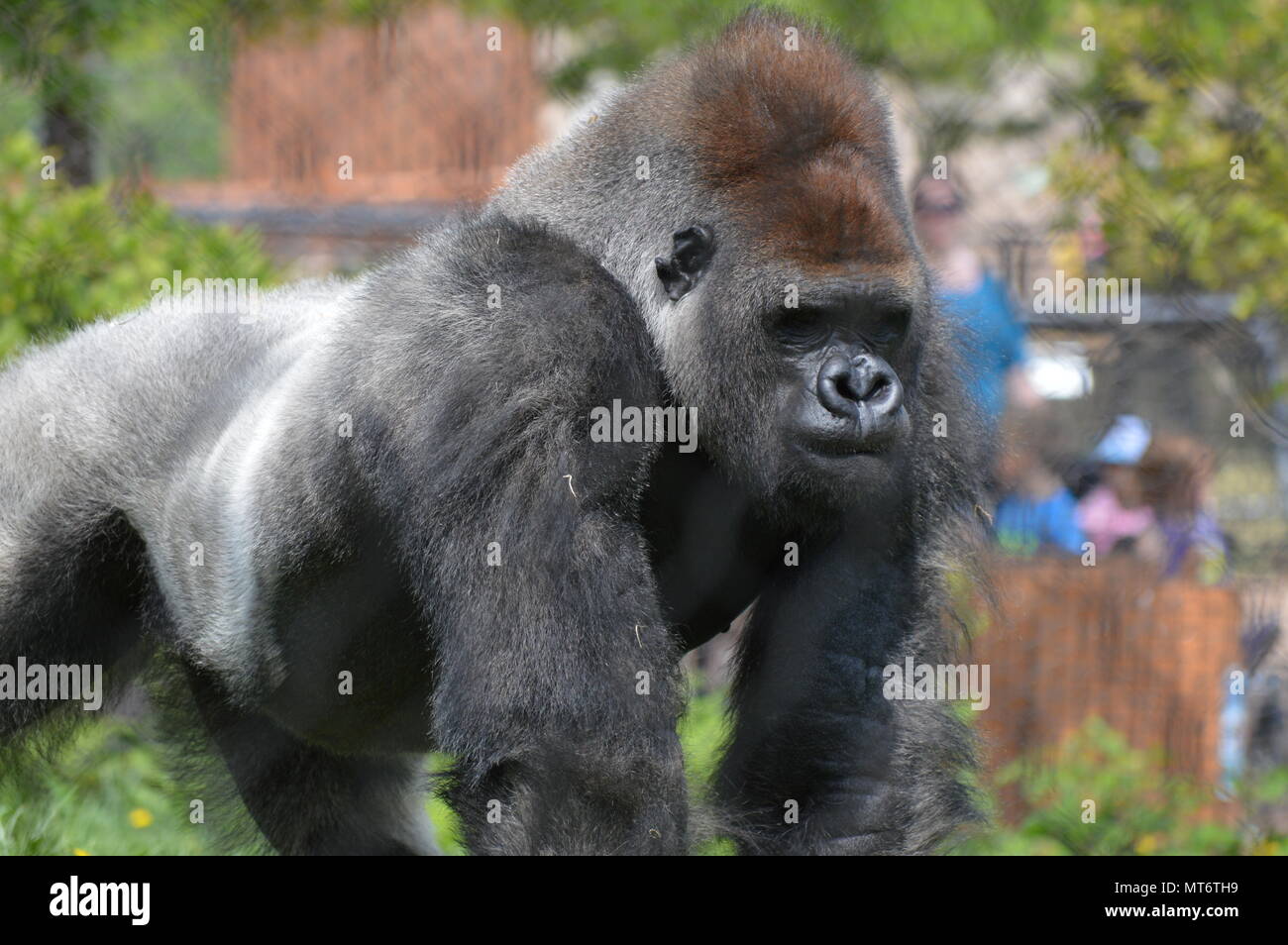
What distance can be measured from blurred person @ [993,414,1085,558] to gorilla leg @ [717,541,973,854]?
1928 mm

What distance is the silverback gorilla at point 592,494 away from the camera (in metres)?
2.11

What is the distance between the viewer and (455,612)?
7.06ft

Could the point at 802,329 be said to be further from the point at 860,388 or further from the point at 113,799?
the point at 113,799

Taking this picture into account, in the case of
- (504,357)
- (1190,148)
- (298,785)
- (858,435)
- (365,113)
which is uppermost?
(365,113)

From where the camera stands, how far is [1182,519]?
14.2 feet

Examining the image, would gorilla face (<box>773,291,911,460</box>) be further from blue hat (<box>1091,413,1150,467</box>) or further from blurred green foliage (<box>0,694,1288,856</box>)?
blue hat (<box>1091,413,1150,467</box>)

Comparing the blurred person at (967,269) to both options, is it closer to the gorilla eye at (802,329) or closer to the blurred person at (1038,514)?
the blurred person at (1038,514)

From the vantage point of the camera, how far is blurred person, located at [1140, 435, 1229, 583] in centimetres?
433

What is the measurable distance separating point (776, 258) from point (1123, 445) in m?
2.55

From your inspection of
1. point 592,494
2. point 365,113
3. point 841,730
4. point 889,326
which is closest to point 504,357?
point 592,494

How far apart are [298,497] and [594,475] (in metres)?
0.69

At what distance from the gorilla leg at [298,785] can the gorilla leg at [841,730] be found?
972 mm

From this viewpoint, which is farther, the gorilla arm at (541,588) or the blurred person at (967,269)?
the blurred person at (967,269)

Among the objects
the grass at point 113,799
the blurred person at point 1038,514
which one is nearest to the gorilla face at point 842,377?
the grass at point 113,799
